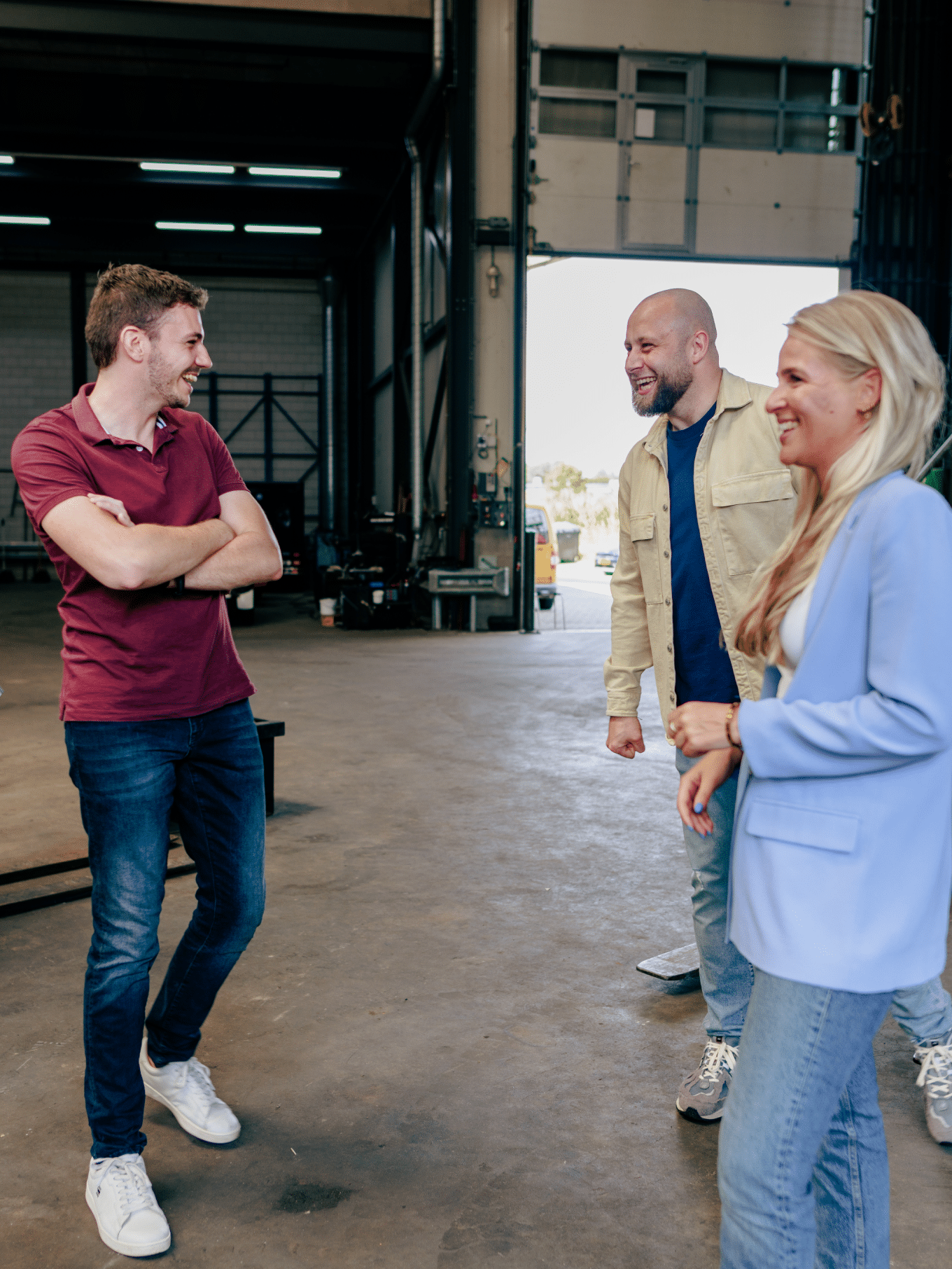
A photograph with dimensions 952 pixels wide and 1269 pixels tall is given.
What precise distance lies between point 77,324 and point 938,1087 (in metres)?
21.7

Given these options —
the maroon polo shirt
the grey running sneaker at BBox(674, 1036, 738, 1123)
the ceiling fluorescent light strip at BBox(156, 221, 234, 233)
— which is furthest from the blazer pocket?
the ceiling fluorescent light strip at BBox(156, 221, 234, 233)

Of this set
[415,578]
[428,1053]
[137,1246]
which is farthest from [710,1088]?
[415,578]

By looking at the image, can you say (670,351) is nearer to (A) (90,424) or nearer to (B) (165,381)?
(B) (165,381)

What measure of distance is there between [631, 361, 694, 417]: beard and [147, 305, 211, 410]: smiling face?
3.06ft

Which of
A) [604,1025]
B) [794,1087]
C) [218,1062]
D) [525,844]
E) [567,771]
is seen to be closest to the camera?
[794,1087]

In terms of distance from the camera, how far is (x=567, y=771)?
570 cm

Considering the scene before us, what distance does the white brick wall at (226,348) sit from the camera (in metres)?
20.5

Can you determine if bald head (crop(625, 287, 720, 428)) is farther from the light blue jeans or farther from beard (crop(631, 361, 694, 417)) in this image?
the light blue jeans

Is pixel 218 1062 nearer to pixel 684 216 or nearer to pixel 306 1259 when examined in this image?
pixel 306 1259

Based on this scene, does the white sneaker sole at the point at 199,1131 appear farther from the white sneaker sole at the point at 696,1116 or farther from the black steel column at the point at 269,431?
the black steel column at the point at 269,431

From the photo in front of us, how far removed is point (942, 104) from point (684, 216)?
3231 millimetres

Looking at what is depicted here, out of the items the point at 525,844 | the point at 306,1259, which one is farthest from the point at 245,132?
the point at 306,1259

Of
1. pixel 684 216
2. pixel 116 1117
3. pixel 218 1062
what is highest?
pixel 684 216

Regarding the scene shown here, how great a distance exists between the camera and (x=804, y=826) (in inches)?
50.7
